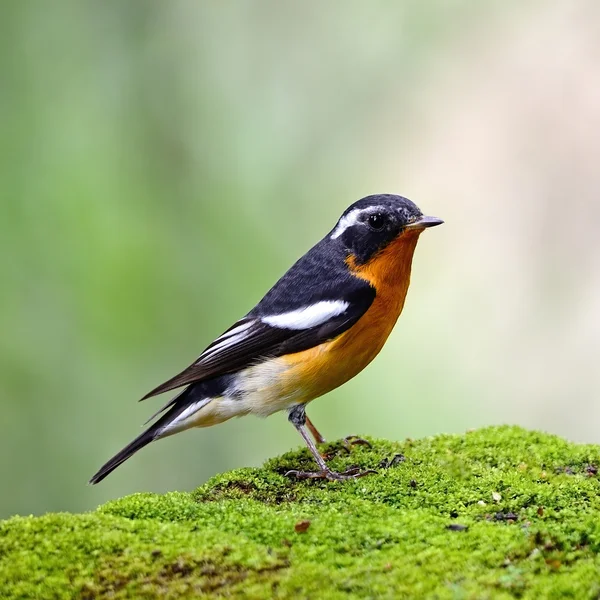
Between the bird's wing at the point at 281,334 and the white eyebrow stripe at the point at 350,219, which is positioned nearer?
the bird's wing at the point at 281,334

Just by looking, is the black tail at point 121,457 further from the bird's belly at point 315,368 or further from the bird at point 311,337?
the bird's belly at point 315,368

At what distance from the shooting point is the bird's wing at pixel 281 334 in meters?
4.88

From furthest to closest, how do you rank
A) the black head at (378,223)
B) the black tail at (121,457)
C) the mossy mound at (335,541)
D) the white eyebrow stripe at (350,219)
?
1. the white eyebrow stripe at (350,219)
2. the black head at (378,223)
3. the black tail at (121,457)
4. the mossy mound at (335,541)

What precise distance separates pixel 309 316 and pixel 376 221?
789mm

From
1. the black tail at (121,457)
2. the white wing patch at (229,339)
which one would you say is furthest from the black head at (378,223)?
the black tail at (121,457)

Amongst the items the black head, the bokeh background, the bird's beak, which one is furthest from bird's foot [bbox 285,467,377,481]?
the bokeh background

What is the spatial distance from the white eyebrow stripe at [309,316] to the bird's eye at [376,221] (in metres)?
0.57

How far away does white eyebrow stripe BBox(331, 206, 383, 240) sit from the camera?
200 inches

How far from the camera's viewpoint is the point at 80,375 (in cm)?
782

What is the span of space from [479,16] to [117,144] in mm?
4403

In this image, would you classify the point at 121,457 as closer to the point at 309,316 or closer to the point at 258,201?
the point at 309,316

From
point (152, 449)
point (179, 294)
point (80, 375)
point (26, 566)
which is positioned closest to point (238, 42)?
point (179, 294)

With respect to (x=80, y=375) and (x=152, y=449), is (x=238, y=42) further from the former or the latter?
(x=152, y=449)

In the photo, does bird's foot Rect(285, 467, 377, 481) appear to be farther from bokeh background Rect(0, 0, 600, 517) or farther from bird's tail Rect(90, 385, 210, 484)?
bokeh background Rect(0, 0, 600, 517)
